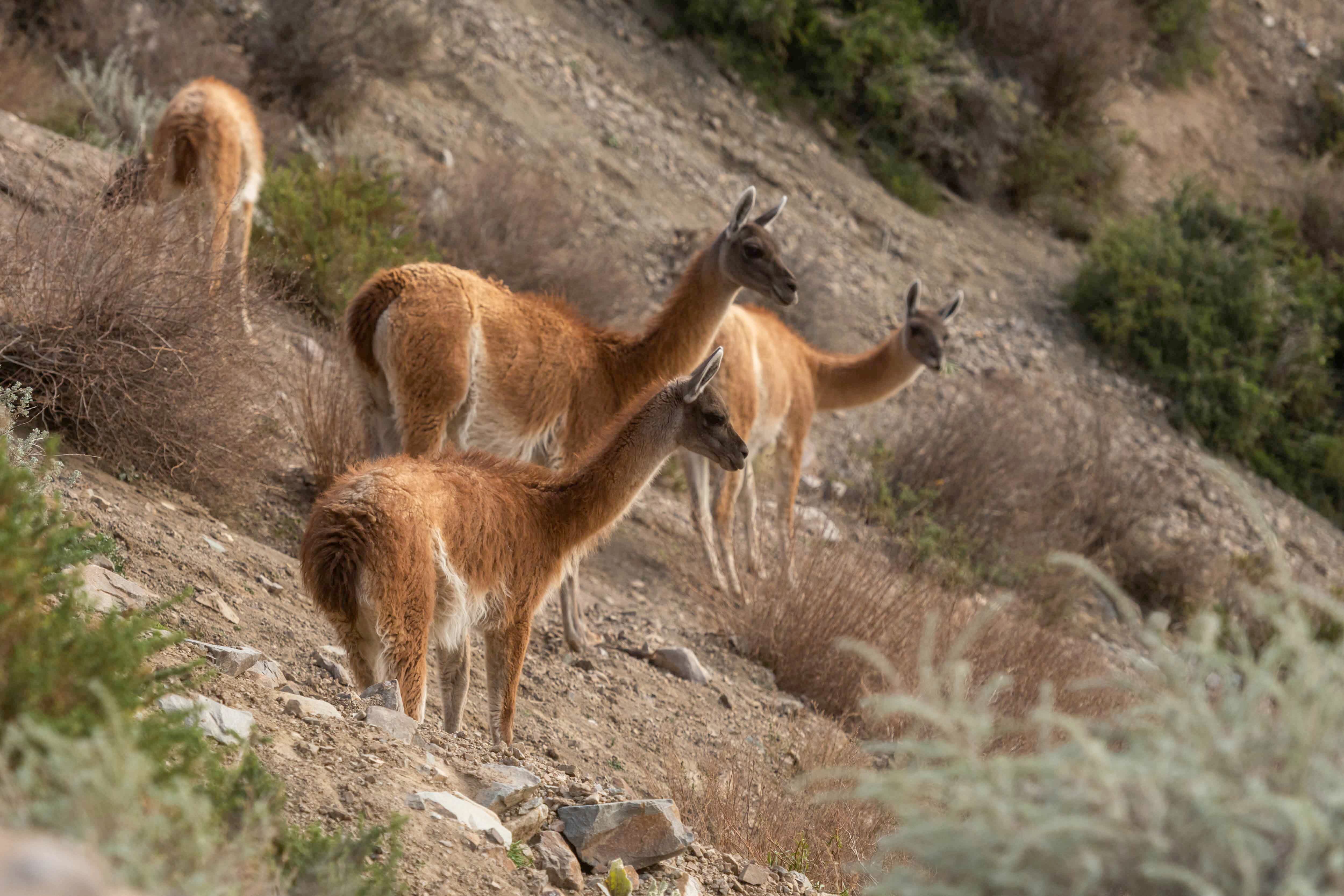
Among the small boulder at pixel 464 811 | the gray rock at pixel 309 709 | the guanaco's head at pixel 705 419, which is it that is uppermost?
the guanaco's head at pixel 705 419

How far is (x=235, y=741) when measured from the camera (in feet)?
11.8

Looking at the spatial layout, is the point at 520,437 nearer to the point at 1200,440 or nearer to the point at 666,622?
the point at 666,622

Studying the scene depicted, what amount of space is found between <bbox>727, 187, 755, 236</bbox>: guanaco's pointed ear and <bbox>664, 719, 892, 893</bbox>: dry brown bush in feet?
12.8

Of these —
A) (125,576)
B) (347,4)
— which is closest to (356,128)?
(347,4)

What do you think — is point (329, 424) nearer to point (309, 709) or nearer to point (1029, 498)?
point (309, 709)

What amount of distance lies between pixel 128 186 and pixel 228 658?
11.9 feet

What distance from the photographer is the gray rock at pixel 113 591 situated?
4.32m

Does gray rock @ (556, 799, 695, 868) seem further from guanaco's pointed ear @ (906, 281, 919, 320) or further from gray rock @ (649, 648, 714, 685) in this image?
guanaco's pointed ear @ (906, 281, 919, 320)

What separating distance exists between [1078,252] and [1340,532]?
5560 mm

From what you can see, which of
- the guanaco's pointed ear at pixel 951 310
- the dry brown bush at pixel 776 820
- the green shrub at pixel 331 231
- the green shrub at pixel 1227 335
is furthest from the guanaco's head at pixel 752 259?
the green shrub at pixel 1227 335

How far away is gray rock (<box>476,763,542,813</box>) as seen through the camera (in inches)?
166

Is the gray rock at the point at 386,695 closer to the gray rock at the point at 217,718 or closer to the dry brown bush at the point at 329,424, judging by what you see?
the gray rock at the point at 217,718

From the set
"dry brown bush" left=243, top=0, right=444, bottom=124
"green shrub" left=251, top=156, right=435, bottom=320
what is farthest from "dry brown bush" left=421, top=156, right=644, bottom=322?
"dry brown bush" left=243, top=0, right=444, bottom=124

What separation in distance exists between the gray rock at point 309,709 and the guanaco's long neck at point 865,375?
7189mm
